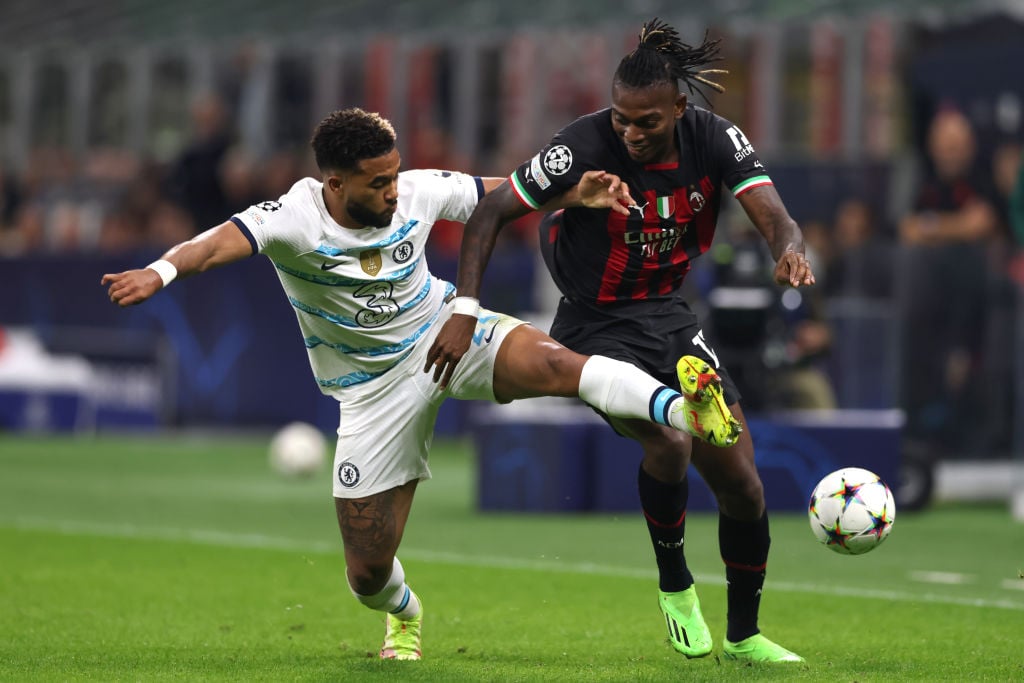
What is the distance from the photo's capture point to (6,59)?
26312 mm

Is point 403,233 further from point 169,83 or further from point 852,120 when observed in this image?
point 169,83

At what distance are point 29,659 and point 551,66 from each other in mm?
14341

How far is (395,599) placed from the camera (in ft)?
22.5

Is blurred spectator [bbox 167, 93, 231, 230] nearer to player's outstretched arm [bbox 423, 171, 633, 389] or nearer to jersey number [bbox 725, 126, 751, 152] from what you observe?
player's outstretched arm [bbox 423, 171, 633, 389]

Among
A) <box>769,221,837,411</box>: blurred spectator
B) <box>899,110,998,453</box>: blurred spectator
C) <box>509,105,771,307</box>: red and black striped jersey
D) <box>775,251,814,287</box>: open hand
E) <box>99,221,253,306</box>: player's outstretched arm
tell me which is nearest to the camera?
<box>99,221,253,306</box>: player's outstretched arm

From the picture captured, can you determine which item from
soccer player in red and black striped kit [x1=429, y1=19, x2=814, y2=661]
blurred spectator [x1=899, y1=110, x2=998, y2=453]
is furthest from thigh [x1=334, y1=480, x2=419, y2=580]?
blurred spectator [x1=899, y1=110, x2=998, y2=453]

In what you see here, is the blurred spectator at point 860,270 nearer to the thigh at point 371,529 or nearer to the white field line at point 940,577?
the white field line at point 940,577

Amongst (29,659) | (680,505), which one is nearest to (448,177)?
(680,505)

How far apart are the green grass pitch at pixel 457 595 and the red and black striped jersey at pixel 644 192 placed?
57.3 inches

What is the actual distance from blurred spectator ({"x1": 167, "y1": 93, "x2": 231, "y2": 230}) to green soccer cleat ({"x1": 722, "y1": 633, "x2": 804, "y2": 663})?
1417 cm

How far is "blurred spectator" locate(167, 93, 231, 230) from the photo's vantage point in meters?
20.1

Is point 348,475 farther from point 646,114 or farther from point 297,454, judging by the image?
point 297,454

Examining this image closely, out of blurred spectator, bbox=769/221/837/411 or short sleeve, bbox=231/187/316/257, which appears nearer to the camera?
short sleeve, bbox=231/187/316/257

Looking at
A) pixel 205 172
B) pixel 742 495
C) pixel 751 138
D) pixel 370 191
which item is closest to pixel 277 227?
pixel 370 191
